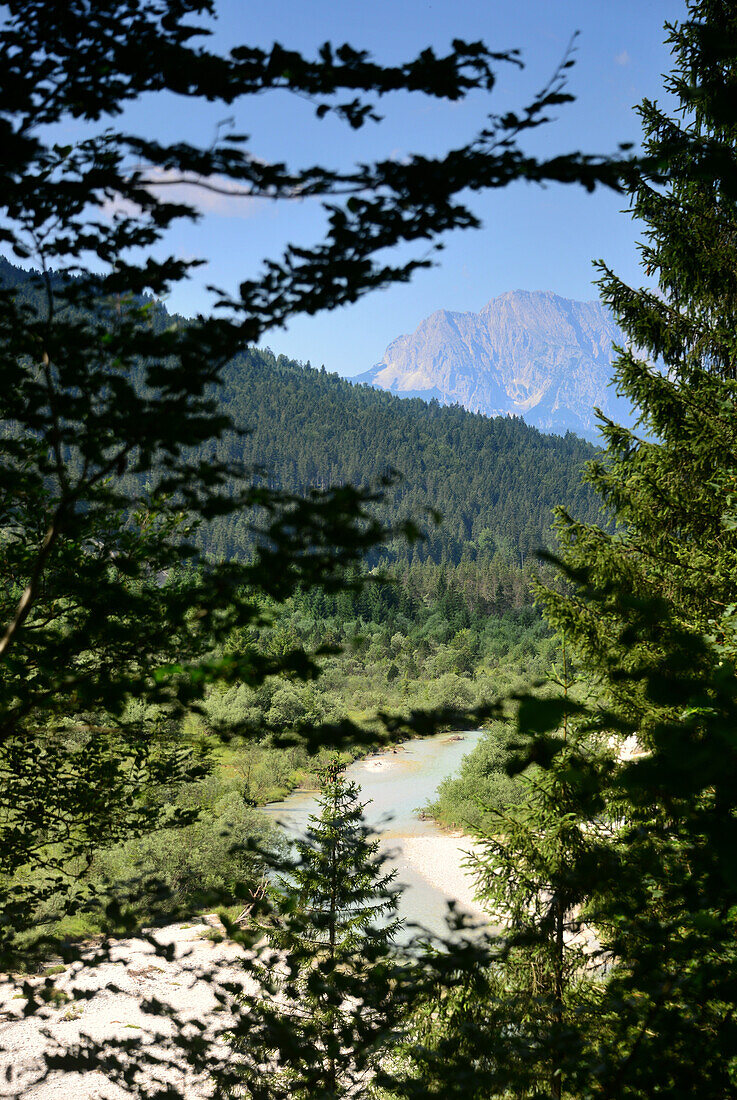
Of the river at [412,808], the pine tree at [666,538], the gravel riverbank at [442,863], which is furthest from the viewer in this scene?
the gravel riverbank at [442,863]

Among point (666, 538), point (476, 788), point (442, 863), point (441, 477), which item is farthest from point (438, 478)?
point (666, 538)

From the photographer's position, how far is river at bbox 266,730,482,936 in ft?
59.2

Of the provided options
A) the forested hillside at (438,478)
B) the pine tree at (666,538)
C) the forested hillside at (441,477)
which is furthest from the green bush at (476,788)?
Result: the forested hillside at (441,477)

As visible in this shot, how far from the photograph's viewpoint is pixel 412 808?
84.6 ft

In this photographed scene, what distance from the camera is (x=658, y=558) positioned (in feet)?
17.2

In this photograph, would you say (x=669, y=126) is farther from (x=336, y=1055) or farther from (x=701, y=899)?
(x=336, y=1055)

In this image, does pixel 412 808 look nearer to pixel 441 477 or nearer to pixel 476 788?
pixel 476 788

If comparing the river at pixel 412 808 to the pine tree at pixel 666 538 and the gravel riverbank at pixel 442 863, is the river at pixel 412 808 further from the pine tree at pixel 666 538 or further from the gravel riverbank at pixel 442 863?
the pine tree at pixel 666 538

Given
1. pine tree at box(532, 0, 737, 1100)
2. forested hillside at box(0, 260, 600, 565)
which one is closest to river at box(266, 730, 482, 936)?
pine tree at box(532, 0, 737, 1100)

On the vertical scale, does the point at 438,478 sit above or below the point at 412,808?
above

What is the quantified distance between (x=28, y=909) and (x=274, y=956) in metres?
1.36

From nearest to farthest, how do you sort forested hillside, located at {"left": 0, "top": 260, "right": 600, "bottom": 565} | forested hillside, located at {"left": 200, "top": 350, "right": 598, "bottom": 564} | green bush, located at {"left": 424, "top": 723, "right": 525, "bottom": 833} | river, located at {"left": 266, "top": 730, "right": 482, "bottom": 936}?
1. river, located at {"left": 266, "top": 730, "right": 482, "bottom": 936}
2. green bush, located at {"left": 424, "top": 723, "right": 525, "bottom": 833}
3. forested hillside, located at {"left": 0, "top": 260, "right": 600, "bottom": 565}
4. forested hillside, located at {"left": 200, "top": 350, "right": 598, "bottom": 564}

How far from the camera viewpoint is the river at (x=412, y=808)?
59.2 ft

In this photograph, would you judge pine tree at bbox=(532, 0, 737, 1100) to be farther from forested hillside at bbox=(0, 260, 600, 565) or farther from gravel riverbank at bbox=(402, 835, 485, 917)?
forested hillside at bbox=(0, 260, 600, 565)
